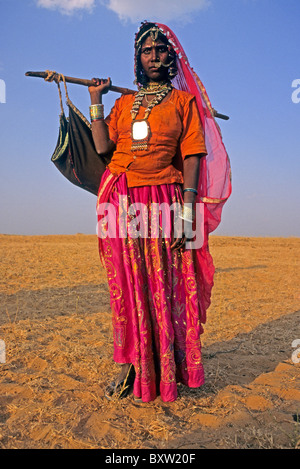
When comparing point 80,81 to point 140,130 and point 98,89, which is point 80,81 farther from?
point 140,130

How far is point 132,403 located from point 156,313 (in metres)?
0.69

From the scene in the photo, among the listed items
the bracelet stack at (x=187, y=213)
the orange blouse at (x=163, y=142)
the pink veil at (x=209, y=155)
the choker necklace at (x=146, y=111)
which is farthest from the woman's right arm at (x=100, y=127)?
the bracelet stack at (x=187, y=213)

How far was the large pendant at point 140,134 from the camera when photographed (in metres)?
2.76

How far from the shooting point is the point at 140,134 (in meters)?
2.78

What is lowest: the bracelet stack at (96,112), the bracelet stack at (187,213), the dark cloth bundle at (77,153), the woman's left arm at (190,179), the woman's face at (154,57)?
the bracelet stack at (187,213)

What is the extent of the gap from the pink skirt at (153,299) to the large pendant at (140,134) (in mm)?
278

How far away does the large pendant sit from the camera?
2760mm

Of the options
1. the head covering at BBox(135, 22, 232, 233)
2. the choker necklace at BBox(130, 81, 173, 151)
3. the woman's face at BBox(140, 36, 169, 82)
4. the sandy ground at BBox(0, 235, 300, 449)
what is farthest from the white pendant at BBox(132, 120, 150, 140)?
the sandy ground at BBox(0, 235, 300, 449)

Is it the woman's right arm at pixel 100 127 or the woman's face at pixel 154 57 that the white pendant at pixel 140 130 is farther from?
the woman's face at pixel 154 57

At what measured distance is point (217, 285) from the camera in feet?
29.0

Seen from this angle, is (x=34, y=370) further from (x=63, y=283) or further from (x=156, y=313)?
(x=63, y=283)

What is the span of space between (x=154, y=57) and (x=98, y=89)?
51cm

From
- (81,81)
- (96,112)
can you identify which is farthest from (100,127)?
(81,81)
